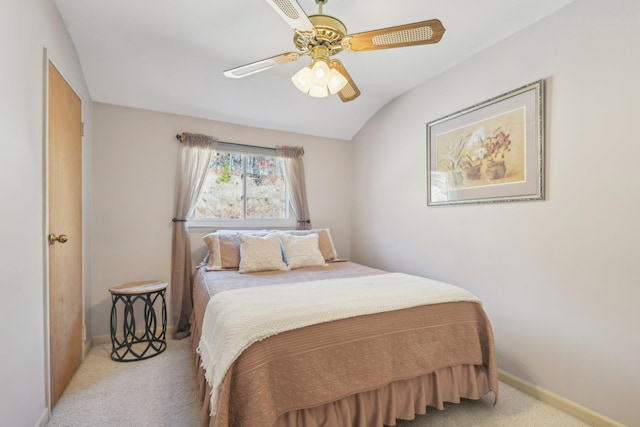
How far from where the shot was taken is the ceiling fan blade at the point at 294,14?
125 cm

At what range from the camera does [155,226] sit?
298cm

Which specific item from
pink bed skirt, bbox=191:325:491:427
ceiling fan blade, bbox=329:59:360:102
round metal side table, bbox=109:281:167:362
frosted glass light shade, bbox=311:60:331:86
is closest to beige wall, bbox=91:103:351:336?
round metal side table, bbox=109:281:167:362

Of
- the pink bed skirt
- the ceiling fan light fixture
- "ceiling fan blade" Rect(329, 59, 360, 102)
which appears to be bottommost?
the pink bed skirt

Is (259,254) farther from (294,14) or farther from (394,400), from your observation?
(294,14)

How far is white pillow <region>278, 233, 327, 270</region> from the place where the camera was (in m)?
2.83

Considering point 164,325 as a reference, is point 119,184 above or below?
above

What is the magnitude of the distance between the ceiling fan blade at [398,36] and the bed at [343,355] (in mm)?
1385

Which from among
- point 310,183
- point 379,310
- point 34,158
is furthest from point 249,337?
point 310,183

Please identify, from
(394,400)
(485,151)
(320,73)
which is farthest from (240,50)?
(394,400)

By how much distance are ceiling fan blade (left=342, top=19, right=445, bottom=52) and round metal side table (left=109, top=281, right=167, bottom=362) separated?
2.44 meters

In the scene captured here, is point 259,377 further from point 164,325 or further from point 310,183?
point 310,183

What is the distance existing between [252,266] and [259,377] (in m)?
1.46

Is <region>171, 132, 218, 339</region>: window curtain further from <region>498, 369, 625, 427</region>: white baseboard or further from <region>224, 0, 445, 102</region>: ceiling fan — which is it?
<region>498, 369, 625, 427</region>: white baseboard

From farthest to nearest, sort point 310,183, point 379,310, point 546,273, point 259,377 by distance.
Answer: point 310,183 → point 546,273 → point 379,310 → point 259,377
